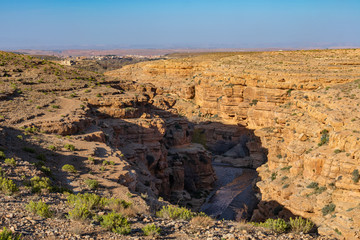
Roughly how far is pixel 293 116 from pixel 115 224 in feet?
82.6

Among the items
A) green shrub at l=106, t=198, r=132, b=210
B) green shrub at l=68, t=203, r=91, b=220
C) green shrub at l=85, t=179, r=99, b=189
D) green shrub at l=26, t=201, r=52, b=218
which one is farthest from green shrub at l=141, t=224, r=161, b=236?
green shrub at l=85, t=179, r=99, b=189

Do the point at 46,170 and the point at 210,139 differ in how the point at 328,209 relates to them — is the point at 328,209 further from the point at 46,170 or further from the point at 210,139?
the point at 210,139

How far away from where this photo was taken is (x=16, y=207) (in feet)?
35.3

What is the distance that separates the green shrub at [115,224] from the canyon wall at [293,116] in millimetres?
10047

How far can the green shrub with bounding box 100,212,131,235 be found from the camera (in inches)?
392

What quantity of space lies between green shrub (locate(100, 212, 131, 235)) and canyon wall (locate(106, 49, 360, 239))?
10.0m

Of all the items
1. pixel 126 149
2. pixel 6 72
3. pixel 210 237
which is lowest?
pixel 126 149

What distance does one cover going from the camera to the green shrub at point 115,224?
392 inches

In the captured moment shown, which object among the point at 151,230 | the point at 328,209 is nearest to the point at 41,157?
the point at 151,230

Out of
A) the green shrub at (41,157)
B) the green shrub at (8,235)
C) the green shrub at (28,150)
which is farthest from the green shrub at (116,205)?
the green shrub at (28,150)

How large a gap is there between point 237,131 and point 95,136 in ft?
103

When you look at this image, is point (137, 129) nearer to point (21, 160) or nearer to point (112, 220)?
point (21, 160)

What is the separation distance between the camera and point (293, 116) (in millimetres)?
31844

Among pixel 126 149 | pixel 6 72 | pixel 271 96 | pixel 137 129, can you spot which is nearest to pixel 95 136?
pixel 126 149
